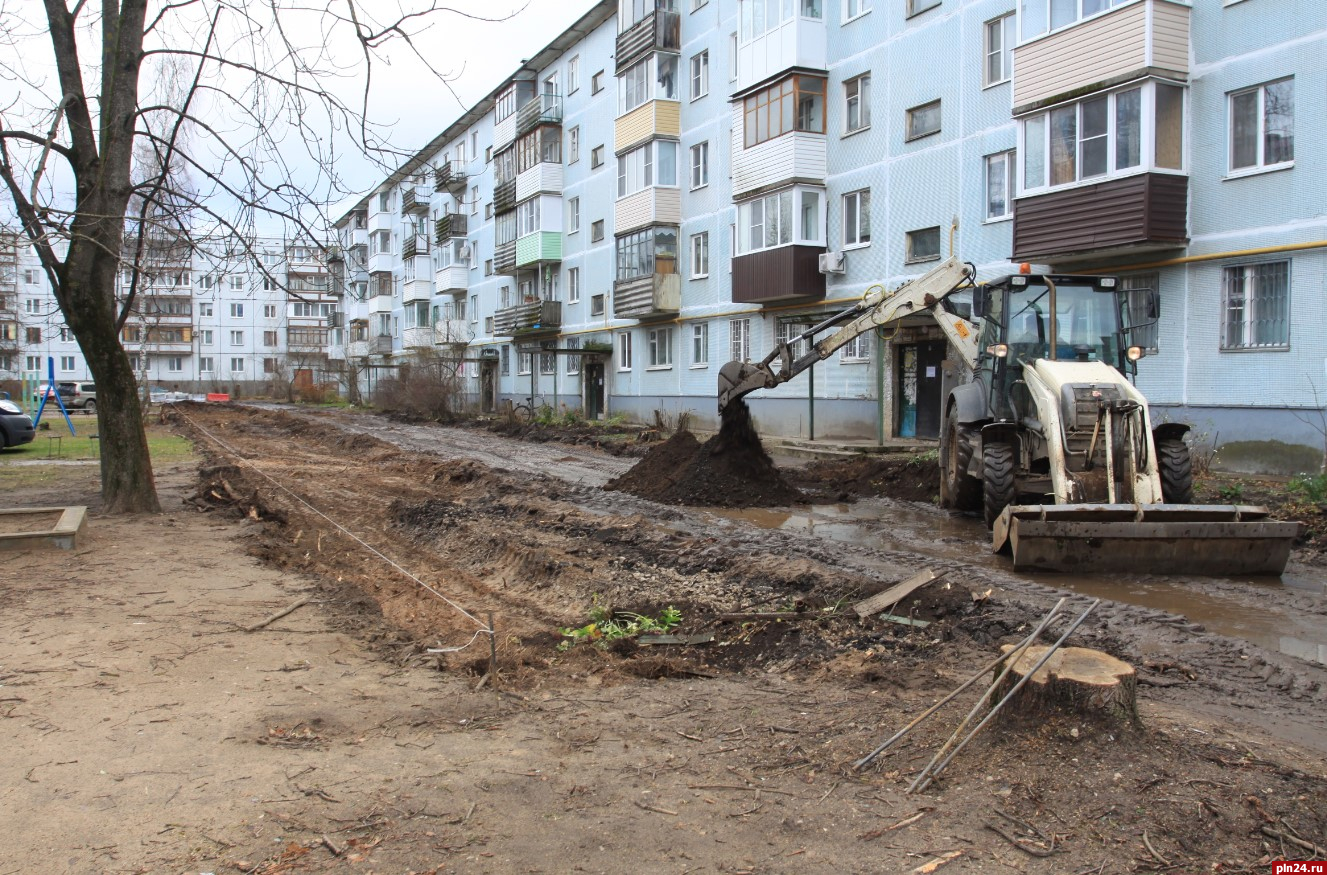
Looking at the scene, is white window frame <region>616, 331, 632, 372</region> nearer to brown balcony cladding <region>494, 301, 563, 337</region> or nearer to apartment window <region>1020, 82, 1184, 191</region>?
brown balcony cladding <region>494, 301, 563, 337</region>

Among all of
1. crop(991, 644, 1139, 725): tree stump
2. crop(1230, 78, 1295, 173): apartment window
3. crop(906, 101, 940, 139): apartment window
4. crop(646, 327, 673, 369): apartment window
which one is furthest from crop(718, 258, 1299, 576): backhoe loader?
crop(646, 327, 673, 369): apartment window

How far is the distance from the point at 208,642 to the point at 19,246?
444 cm

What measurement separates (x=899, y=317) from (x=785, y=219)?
41.1ft

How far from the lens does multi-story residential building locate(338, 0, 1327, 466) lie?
613 inches

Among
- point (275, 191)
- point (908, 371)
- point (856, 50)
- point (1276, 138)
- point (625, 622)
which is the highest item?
point (856, 50)

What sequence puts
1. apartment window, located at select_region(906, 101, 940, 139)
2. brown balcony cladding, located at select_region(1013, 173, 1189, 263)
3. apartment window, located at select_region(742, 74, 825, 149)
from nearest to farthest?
1. brown balcony cladding, located at select_region(1013, 173, 1189, 263)
2. apartment window, located at select_region(906, 101, 940, 139)
3. apartment window, located at select_region(742, 74, 825, 149)

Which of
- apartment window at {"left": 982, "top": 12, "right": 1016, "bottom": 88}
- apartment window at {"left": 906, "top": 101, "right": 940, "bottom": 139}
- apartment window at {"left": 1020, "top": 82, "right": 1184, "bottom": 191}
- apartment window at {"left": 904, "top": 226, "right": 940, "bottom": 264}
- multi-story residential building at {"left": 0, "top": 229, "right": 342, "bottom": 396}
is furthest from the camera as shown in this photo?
multi-story residential building at {"left": 0, "top": 229, "right": 342, "bottom": 396}

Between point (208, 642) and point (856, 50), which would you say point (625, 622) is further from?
point (856, 50)

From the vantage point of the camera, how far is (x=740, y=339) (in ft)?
94.4

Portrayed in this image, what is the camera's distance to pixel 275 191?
9.67 metres

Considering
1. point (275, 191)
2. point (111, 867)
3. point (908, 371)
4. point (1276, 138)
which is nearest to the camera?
point (111, 867)

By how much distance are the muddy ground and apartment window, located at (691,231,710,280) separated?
71.6ft

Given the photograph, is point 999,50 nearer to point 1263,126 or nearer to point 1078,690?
point 1263,126

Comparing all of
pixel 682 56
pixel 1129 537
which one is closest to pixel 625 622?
pixel 1129 537
